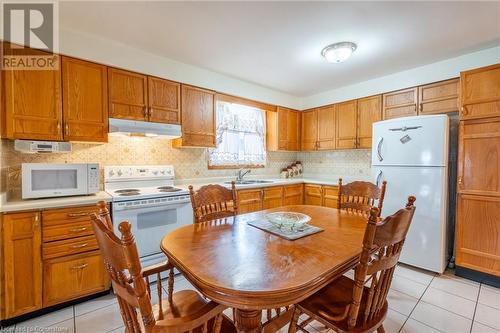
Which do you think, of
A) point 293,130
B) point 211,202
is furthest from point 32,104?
point 293,130

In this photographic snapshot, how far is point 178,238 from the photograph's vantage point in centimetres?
132

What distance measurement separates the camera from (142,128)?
7.94 ft

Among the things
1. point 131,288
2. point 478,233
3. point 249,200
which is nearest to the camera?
point 131,288

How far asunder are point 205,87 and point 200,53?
0.51 meters

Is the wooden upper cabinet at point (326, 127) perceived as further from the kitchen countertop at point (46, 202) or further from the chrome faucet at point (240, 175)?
the kitchen countertop at point (46, 202)

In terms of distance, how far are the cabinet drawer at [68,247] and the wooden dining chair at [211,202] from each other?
1.08 m

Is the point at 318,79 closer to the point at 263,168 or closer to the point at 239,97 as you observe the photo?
the point at 239,97

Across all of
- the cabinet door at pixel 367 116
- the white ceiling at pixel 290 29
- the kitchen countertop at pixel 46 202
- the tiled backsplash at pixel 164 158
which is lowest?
the kitchen countertop at pixel 46 202

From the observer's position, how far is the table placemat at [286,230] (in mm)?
1333

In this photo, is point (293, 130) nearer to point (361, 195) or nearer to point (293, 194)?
point (293, 194)

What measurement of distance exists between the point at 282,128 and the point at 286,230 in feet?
9.37

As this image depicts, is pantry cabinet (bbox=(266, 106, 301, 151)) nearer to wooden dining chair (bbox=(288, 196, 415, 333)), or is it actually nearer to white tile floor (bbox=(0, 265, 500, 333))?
white tile floor (bbox=(0, 265, 500, 333))

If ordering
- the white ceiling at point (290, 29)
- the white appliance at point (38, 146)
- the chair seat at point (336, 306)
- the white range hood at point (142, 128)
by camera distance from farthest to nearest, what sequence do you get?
the white range hood at point (142, 128) < the white appliance at point (38, 146) < the white ceiling at point (290, 29) < the chair seat at point (336, 306)

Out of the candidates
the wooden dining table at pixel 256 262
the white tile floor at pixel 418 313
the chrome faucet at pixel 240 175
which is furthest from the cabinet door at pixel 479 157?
the chrome faucet at pixel 240 175
